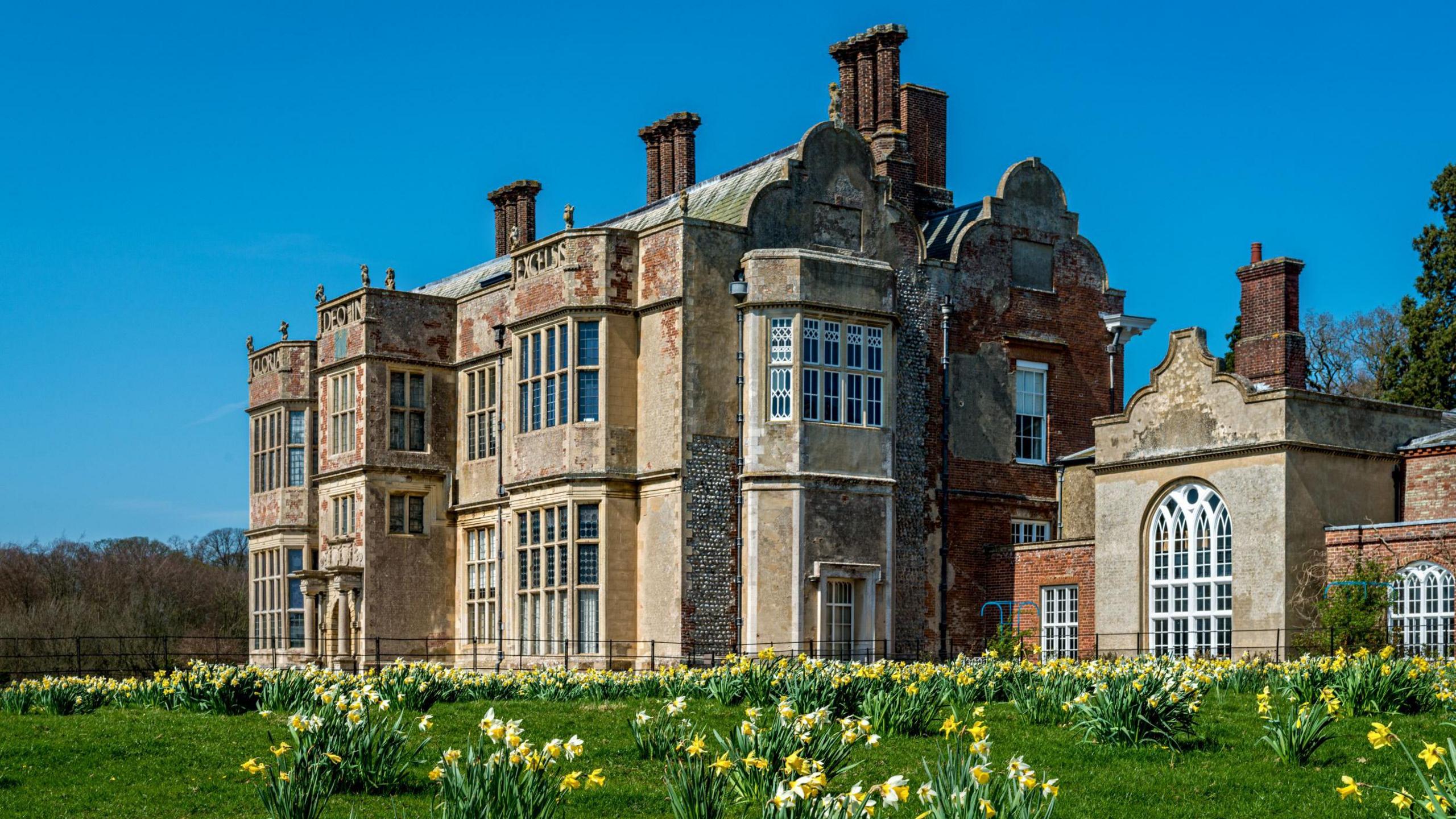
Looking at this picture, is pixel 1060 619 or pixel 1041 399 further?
pixel 1041 399

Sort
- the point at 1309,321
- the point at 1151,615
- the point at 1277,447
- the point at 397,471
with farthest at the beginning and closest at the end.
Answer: the point at 1309,321, the point at 397,471, the point at 1151,615, the point at 1277,447

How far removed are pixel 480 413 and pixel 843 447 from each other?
8849 millimetres

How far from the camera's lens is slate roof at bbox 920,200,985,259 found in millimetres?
33375

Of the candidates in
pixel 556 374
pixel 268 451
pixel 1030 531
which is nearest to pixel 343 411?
pixel 268 451

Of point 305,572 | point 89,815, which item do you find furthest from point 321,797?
point 305,572

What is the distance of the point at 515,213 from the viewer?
45.7 meters

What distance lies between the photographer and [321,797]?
11477 mm

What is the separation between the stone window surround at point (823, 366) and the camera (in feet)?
96.0

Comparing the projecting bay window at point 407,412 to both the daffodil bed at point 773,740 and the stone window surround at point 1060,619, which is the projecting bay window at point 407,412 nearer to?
the stone window surround at point 1060,619

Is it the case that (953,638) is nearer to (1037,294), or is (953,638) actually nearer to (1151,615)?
(1151,615)

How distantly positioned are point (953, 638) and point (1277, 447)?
804cm

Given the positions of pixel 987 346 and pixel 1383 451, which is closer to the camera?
pixel 1383 451

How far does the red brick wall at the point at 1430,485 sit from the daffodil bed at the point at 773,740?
648 cm

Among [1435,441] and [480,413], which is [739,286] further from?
[1435,441]
